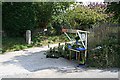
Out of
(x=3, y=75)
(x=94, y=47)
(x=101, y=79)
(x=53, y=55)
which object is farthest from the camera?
(x=53, y=55)

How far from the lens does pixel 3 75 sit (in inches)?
348

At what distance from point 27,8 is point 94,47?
671cm

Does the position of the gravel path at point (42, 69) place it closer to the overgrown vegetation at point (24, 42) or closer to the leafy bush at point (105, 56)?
the leafy bush at point (105, 56)

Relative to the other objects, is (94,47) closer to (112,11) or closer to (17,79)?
(112,11)

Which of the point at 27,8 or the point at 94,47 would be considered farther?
the point at 27,8

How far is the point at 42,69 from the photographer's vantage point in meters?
9.54

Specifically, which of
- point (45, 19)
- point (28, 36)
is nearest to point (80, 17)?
point (45, 19)

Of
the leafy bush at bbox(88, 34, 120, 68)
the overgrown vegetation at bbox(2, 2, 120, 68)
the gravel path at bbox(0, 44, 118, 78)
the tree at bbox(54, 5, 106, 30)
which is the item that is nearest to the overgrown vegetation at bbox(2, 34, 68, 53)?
the overgrown vegetation at bbox(2, 2, 120, 68)

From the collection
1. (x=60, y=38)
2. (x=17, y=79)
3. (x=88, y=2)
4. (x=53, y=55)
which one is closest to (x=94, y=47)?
(x=53, y=55)

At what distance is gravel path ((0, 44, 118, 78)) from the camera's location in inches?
344

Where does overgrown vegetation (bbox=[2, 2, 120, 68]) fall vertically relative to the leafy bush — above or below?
above

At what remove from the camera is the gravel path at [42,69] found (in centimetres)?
874

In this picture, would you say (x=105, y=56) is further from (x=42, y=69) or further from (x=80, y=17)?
(x=80, y=17)

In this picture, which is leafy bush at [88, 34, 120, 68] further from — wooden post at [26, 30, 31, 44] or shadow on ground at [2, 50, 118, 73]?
wooden post at [26, 30, 31, 44]
